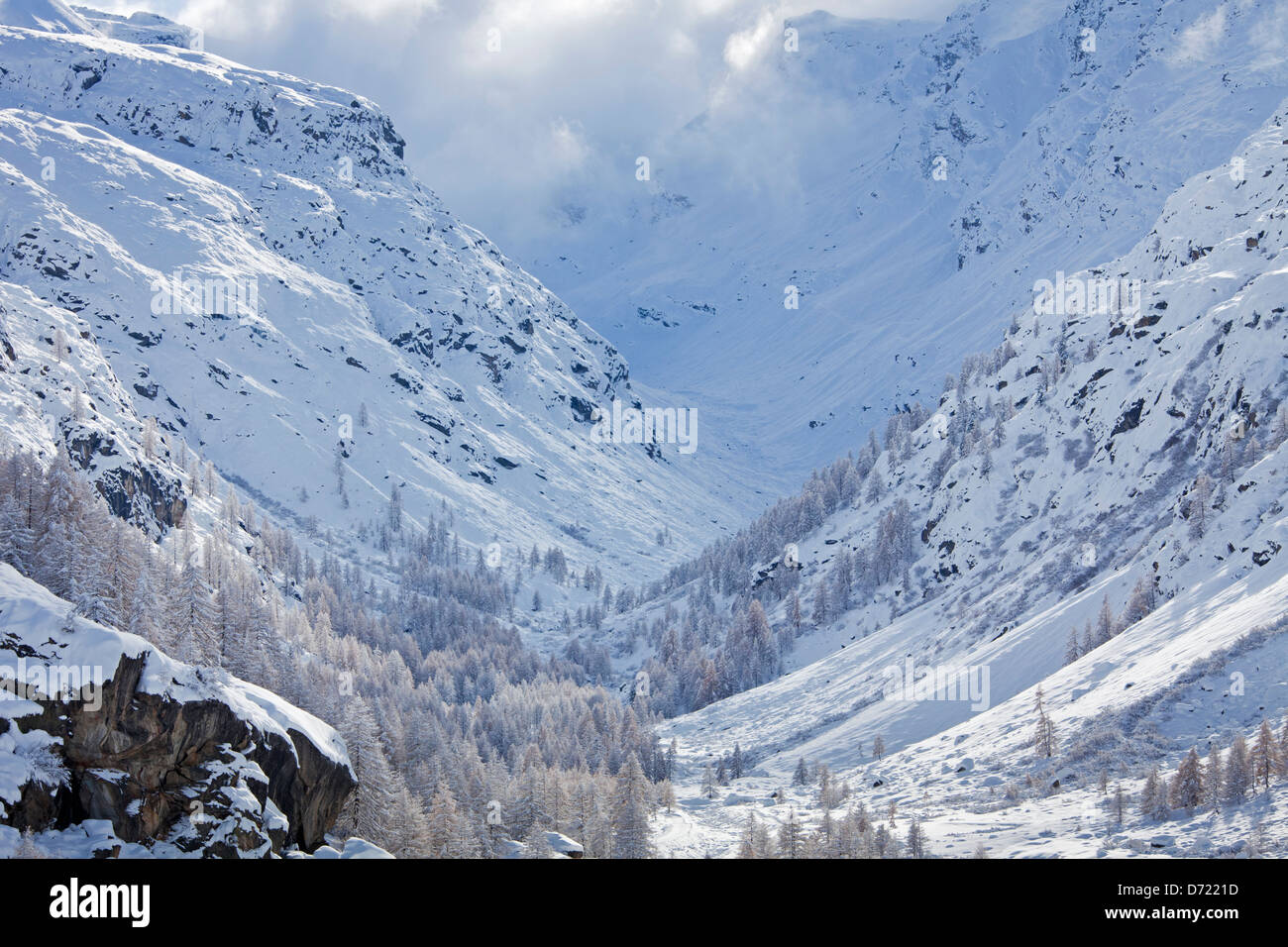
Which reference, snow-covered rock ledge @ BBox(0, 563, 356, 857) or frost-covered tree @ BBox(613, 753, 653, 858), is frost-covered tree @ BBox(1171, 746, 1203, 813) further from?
snow-covered rock ledge @ BBox(0, 563, 356, 857)

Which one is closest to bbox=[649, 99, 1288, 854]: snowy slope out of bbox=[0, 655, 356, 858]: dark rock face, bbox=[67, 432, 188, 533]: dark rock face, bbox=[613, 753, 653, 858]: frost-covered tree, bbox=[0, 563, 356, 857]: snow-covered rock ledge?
bbox=[613, 753, 653, 858]: frost-covered tree

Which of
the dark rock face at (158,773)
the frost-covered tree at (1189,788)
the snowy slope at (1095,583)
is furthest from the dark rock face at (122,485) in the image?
the frost-covered tree at (1189,788)

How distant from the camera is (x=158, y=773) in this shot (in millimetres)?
46781

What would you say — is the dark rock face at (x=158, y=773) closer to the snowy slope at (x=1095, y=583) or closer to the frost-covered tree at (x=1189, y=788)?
the snowy slope at (x=1095, y=583)

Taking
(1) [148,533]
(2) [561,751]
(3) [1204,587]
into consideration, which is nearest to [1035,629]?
(3) [1204,587]

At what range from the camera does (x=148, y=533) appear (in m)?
183

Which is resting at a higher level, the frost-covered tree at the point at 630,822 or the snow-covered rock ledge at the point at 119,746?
the snow-covered rock ledge at the point at 119,746

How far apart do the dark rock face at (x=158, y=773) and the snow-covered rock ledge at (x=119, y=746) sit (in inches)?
1.6

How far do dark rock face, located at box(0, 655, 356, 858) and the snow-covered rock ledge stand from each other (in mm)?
41

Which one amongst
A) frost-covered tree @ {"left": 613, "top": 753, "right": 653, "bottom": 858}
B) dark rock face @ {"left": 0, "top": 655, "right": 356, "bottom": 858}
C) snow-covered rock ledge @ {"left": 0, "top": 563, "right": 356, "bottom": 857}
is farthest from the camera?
frost-covered tree @ {"left": 613, "top": 753, "right": 653, "bottom": 858}

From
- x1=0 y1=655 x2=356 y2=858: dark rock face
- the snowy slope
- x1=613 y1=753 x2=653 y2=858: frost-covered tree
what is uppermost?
the snowy slope

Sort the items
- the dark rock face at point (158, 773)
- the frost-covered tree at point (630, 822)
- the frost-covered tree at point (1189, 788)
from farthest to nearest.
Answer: the frost-covered tree at point (630, 822) < the frost-covered tree at point (1189, 788) < the dark rock face at point (158, 773)

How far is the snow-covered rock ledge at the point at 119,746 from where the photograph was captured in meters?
44.3

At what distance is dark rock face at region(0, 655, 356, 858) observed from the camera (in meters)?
45.3
